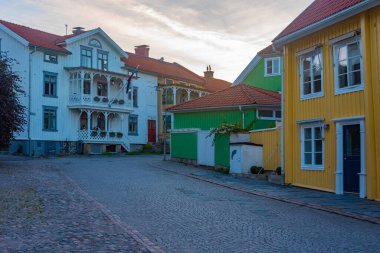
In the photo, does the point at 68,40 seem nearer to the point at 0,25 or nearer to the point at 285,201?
the point at 0,25

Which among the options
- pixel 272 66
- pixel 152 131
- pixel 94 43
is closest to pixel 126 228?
pixel 272 66

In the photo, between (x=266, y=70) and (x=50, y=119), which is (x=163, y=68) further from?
(x=266, y=70)

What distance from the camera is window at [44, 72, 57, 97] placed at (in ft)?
123

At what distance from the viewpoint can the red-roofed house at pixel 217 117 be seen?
25953mm

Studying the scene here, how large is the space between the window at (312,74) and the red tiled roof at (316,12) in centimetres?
106

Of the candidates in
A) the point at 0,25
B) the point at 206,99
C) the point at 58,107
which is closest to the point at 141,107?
the point at 58,107

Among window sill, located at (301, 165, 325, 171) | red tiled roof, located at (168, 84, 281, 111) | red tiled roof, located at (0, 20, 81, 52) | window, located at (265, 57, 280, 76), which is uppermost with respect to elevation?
red tiled roof, located at (0, 20, 81, 52)

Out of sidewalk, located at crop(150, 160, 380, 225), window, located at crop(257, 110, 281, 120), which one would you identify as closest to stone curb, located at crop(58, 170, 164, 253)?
sidewalk, located at crop(150, 160, 380, 225)

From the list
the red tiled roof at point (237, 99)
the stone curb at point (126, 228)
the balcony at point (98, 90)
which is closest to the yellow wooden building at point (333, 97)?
the stone curb at point (126, 228)

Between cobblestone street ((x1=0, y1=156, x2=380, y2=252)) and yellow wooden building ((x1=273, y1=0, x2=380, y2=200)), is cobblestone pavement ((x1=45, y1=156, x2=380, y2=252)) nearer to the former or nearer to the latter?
cobblestone street ((x1=0, y1=156, x2=380, y2=252))

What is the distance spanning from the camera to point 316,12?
1748 cm

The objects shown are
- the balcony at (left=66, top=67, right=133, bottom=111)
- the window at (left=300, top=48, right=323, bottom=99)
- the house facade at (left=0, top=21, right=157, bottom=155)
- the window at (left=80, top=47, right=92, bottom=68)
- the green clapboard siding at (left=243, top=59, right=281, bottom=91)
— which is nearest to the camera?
the window at (left=300, top=48, right=323, bottom=99)

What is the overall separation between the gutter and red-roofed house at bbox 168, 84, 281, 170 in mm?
7197

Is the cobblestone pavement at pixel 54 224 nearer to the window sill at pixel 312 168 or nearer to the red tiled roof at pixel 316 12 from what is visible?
the window sill at pixel 312 168
